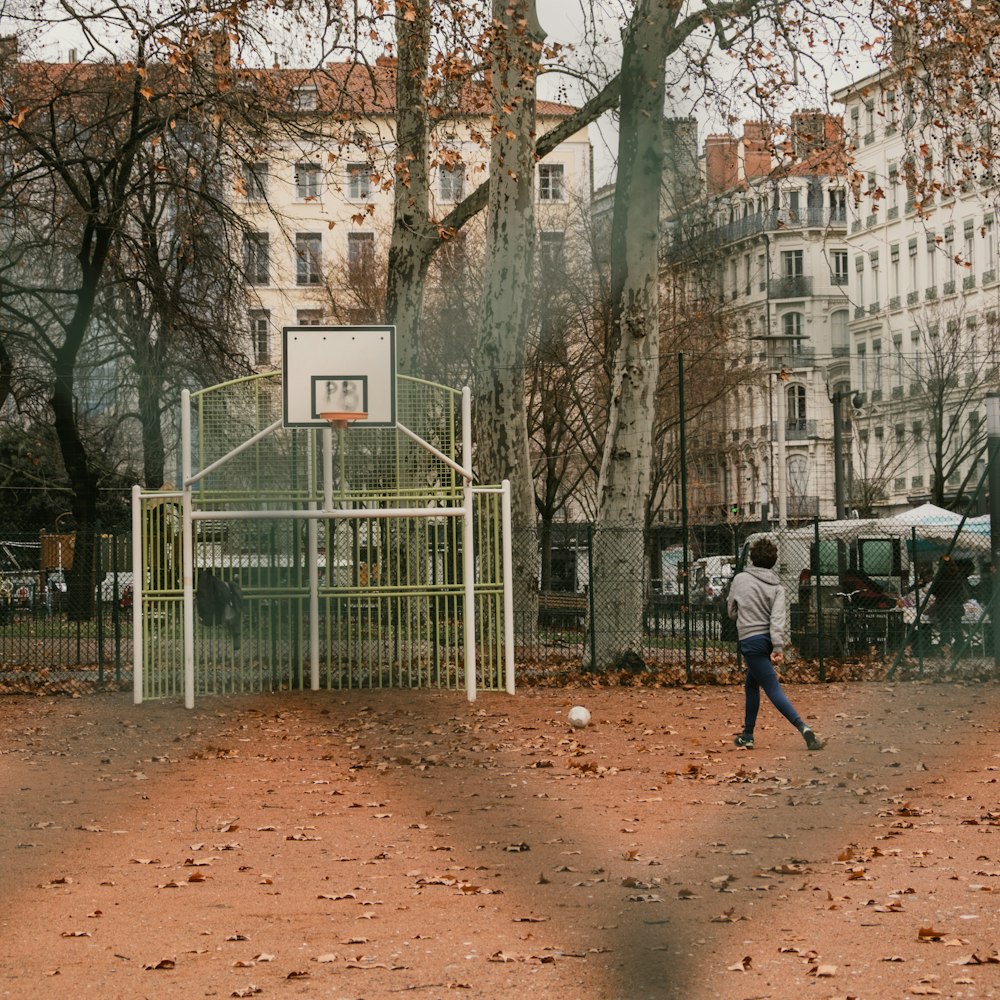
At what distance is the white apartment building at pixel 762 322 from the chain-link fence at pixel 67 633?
30.1 ft

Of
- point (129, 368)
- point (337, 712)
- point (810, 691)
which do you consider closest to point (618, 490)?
point (810, 691)

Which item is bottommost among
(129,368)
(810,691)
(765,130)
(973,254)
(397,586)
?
(810,691)

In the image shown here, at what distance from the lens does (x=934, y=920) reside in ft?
24.4

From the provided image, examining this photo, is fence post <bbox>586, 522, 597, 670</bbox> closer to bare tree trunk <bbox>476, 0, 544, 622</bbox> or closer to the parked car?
bare tree trunk <bbox>476, 0, 544, 622</bbox>

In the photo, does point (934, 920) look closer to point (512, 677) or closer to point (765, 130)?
point (512, 677)

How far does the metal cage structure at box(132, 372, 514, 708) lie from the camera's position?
64.3ft

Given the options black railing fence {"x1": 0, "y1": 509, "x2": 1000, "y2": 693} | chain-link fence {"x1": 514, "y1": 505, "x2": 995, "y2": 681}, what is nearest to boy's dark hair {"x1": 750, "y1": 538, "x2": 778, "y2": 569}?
chain-link fence {"x1": 514, "y1": 505, "x2": 995, "y2": 681}

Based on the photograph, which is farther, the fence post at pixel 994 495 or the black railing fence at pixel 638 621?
the black railing fence at pixel 638 621

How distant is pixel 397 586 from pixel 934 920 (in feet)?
42.9

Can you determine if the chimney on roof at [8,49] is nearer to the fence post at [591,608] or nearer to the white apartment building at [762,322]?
the white apartment building at [762,322]

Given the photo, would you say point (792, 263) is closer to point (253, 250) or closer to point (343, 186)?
point (343, 186)

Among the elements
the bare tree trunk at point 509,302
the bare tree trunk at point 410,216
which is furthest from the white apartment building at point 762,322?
the bare tree trunk at point 410,216

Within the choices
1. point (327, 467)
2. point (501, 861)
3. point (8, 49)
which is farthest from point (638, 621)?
point (501, 861)

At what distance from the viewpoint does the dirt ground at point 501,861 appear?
21.8 ft
